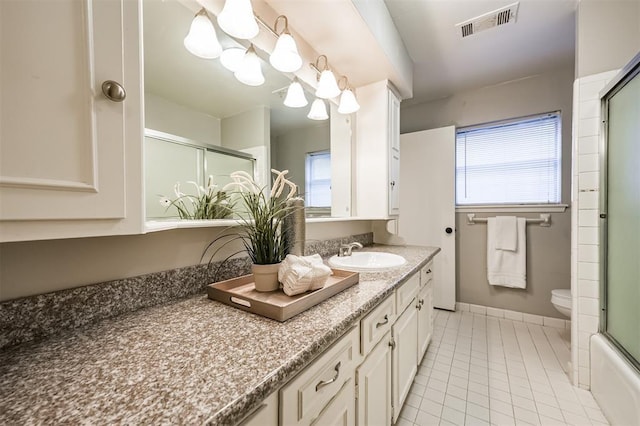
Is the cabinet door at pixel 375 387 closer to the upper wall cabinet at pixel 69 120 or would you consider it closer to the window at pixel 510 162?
the upper wall cabinet at pixel 69 120

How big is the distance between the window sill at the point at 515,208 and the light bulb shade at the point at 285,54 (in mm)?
2343

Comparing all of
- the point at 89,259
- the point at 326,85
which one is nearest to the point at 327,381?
the point at 89,259

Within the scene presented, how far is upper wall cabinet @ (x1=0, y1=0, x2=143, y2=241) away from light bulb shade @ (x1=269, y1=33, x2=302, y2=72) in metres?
0.71

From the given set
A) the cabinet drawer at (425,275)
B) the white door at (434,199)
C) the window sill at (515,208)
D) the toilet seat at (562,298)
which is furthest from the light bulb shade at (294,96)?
the toilet seat at (562,298)

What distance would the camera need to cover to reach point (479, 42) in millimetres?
1946

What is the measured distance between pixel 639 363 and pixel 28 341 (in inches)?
86.6

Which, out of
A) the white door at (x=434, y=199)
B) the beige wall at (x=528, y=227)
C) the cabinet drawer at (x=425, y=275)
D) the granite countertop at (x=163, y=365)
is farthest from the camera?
the white door at (x=434, y=199)

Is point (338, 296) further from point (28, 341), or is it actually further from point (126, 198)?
point (28, 341)

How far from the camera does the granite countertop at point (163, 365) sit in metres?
0.38

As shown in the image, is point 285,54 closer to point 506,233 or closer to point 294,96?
point 294,96

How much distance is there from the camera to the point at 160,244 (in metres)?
0.83

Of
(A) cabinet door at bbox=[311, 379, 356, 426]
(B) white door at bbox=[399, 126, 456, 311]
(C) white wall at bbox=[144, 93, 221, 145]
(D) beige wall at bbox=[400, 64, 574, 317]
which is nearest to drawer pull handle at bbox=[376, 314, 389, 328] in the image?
(A) cabinet door at bbox=[311, 379, 356, 426]

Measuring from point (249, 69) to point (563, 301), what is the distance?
277 centimetres

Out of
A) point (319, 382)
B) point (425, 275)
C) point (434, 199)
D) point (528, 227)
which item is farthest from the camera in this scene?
point (434, 199)
